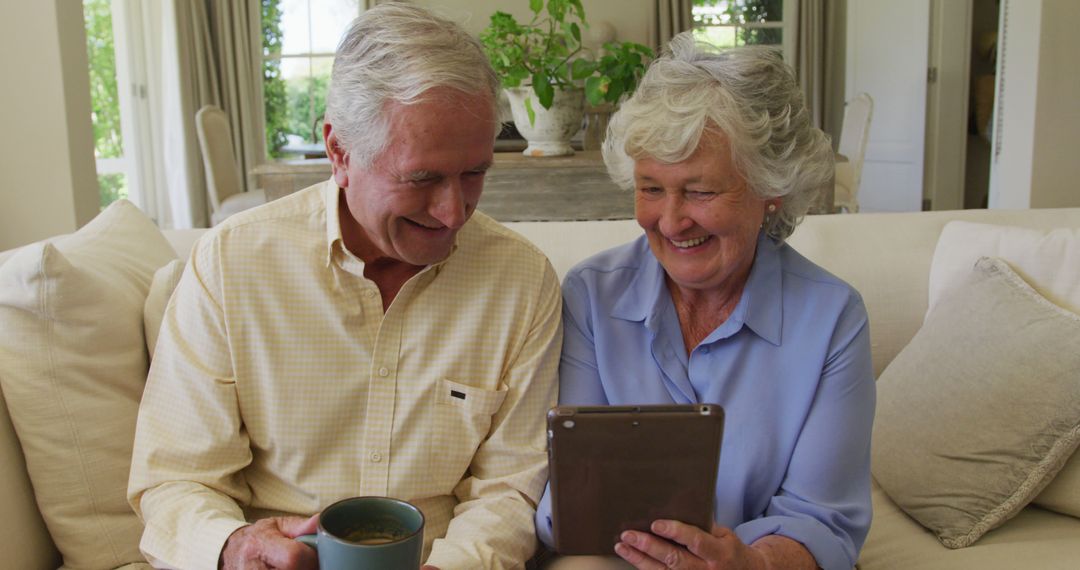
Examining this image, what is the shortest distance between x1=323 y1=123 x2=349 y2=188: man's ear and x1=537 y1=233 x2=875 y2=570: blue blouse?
372mm

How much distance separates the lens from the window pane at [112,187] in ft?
22.3

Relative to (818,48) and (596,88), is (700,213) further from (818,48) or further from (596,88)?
(818,48)

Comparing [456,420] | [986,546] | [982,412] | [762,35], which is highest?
[762,35]

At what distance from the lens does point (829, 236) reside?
2.01m

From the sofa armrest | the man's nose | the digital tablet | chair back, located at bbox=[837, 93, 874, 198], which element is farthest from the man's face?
chair back, located at bbox=[837, 93, 874, 198]

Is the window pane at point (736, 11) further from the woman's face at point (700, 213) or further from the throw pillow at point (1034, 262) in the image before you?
the woman's face at point (700, 213)

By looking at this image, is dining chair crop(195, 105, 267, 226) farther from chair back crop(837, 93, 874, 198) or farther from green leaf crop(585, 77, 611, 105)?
chair back crop(837, 93, 874, 198)

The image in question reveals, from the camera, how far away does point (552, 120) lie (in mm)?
3025

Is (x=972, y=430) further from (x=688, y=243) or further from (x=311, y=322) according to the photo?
(x=311, y=322)

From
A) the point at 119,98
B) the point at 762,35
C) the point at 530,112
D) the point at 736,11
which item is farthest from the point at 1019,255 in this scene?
the point at 762,35

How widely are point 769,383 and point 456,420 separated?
42 cm

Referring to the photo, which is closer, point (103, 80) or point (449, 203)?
point (449, 203)

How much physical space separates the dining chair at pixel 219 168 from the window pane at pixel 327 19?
2.48 m

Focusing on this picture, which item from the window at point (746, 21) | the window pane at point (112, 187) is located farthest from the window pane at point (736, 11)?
the window pane at point (112, 187)
